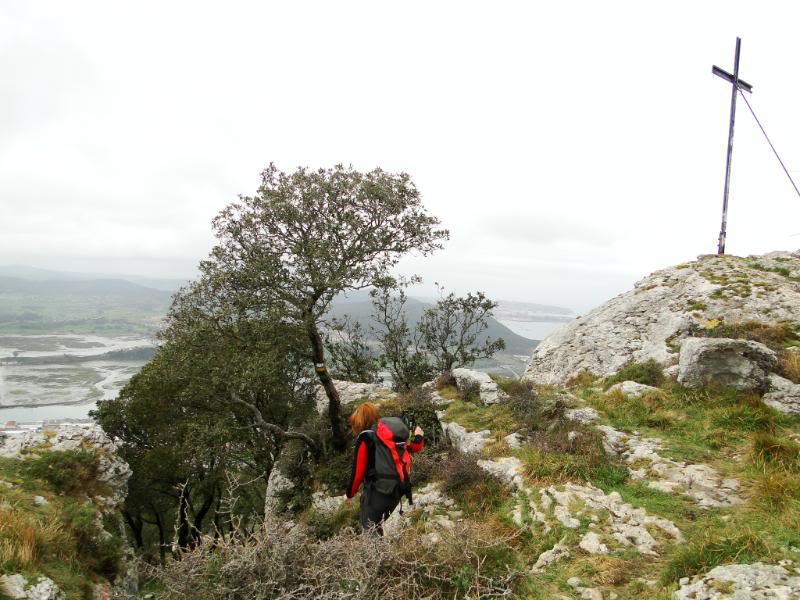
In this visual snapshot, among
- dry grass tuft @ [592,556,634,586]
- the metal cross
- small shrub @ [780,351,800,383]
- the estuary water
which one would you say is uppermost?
the metal cross

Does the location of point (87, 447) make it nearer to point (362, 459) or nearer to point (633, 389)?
point (362, 459)

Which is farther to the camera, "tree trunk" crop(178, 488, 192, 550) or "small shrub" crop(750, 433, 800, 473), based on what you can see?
"small shrub" crop(750, 433, 800, 473)

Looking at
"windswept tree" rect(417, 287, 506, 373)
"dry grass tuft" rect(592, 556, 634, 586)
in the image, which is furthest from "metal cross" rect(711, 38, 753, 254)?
"dry grass tuft" rect(592, 556, 634, 586)

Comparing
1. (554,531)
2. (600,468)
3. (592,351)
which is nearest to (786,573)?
(554,531)

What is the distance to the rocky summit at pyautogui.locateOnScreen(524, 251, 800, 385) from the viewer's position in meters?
14.4

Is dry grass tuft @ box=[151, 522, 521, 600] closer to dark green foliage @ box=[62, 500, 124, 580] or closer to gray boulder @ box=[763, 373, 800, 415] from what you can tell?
dark green foliage @ box=[62, 500, 124, 580]

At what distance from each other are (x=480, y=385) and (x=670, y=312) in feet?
30.3

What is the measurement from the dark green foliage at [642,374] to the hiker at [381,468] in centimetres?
947

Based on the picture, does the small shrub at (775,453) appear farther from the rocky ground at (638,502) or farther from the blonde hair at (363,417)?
the blonde hair at (363,417)

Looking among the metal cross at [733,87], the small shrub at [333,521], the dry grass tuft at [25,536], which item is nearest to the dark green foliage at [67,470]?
the dry grass tuft at [25,536]

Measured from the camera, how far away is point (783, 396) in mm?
9523

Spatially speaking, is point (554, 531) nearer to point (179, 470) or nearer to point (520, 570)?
point (520, 570)

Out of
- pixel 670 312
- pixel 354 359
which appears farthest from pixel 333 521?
pixel 354 359

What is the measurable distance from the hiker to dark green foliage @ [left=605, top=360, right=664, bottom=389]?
9.47 m
